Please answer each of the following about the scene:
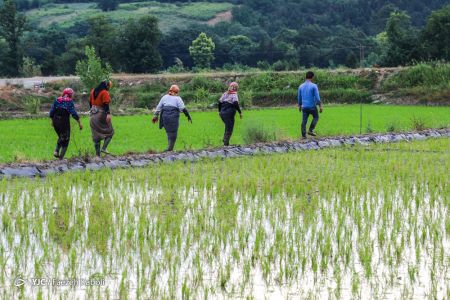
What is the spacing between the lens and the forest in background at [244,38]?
48.3 meters

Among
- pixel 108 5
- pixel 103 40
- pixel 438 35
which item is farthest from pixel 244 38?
pixel 438 35

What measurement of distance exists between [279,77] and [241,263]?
33.7m

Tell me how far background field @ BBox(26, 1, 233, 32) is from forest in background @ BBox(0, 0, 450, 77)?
2.18ft

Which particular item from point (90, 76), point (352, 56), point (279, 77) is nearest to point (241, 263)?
point (90, 76)

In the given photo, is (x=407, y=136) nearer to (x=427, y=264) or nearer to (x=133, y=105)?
(x=427, y=264)

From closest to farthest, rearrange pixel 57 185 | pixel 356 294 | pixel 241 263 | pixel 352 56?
pixel 356 294, pixel 241 263, pixel 57 185, pixel 352 56

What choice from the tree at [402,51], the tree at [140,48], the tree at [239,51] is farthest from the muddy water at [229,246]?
the tree at [239,51]

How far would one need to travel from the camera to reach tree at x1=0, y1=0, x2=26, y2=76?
53.8m

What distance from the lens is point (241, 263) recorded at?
6969mm

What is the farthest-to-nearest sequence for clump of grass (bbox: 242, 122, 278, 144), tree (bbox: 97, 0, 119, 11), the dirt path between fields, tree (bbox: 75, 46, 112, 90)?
tree (bbox: 97, 0, 119, 11), tree (bbox: 75, 46, 112, 90), clump of grass (bbox: 242, 122, 278, 144), the dirt path between fields

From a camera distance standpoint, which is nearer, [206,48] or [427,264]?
[427,264]

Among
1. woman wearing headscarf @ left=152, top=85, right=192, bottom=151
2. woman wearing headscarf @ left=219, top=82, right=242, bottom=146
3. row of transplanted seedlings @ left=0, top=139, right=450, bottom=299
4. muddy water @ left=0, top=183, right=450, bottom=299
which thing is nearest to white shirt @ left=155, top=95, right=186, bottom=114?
woman wearing headscarf @ left=152, top=85, right=192, bottom=151

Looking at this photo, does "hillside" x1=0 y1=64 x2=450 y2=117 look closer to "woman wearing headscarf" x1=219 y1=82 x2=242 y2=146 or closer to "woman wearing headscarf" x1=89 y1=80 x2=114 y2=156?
"woman wearing headscarf" x1=219 y1=82 x2=242 y2=146

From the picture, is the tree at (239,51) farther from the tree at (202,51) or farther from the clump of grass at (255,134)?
the clump of grass at (255,134)
